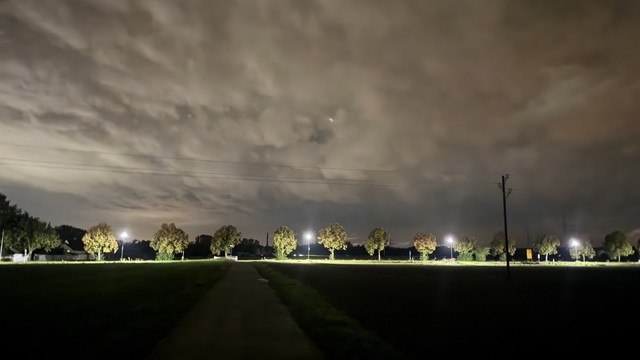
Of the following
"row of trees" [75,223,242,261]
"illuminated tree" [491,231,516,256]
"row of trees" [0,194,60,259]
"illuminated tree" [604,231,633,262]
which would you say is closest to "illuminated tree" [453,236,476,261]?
"illuminated tree" [491,231,516,256]

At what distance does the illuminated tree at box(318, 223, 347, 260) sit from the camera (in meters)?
153

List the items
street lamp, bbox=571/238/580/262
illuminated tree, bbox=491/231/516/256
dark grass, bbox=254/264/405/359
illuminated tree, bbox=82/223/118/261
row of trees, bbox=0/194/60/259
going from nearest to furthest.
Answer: dark grass, bbox=254/264/405/359 < row of trees, bbox=0/194/60/259 < illuminated tree, bbox=82/223/118/261 < street lamp, bbox=571/238/580/262 < illuminated tree, bbox=491/231/516/256

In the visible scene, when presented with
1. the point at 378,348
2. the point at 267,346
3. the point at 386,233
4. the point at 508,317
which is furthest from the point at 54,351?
the point at 386,233

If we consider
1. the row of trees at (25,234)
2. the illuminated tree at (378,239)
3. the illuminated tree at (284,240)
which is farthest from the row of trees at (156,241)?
the illuminated tree at (378,239)

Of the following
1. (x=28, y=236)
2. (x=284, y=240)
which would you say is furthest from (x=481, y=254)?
(x=28, y=236)

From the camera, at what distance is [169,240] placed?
132m

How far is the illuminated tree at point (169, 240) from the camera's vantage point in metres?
132

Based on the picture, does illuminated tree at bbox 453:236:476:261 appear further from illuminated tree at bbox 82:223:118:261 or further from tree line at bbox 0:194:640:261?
illuminated tree at bbox 82:223:118:261

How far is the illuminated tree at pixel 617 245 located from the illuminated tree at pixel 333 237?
107m

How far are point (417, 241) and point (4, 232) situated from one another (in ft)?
439

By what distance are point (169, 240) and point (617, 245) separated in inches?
6627

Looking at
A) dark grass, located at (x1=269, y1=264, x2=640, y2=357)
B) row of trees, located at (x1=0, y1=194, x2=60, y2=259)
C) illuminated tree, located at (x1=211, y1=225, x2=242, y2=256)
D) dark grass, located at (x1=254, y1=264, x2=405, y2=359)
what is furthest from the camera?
illuminated tree, located at (x1=211, y1=225, x2=242, y2=256)

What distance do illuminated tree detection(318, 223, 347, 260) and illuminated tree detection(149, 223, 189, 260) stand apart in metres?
47.8

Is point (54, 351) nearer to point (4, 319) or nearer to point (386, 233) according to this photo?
point (4, 319)
